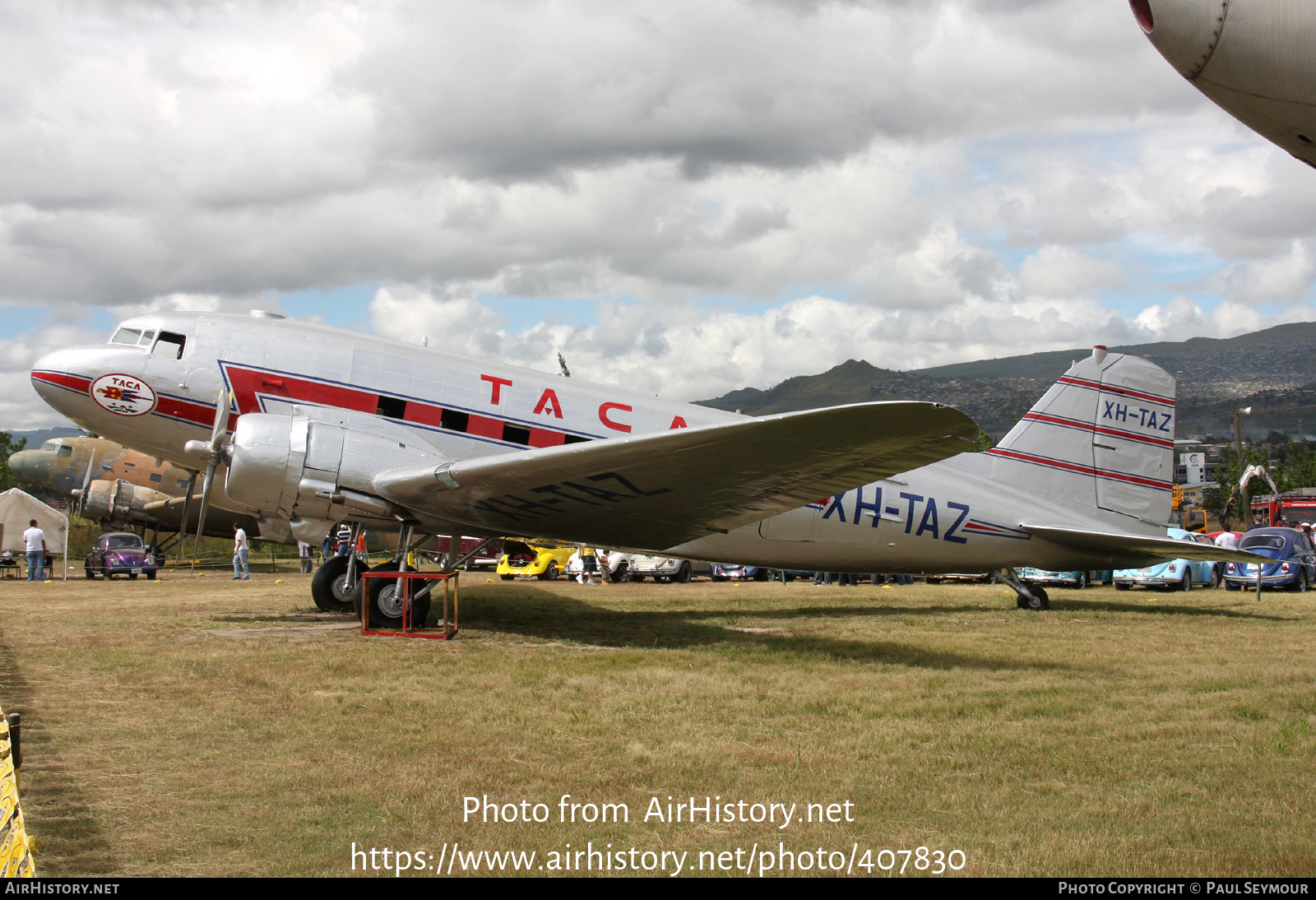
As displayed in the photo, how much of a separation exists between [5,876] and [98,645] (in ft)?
26.1

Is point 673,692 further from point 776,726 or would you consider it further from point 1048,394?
point 1048,394

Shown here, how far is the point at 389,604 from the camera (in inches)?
401

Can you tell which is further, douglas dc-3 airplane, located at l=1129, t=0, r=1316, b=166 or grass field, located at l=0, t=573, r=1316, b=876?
grass field, located at l=0, t=573, r=1316, b=876

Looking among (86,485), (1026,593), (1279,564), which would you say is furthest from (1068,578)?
(86,485)

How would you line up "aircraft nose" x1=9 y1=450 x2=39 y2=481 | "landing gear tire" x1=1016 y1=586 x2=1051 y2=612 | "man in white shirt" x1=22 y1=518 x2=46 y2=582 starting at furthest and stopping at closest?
"aircraft nose" x1=9 y1=450 x2=39 y2=481 → "man in white shirt" x1=22 y1=518 x2=46 y2=582 → "landing gear tire" x1=1016 y1=586 x2=1051 y2=612

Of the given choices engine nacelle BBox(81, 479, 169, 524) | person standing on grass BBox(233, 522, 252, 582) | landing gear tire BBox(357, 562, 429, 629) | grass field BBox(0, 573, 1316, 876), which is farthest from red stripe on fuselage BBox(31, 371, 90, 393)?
engine nacelle BBox(81, 479, 169, 524)

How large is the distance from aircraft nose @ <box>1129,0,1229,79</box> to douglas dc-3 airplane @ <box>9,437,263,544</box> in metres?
32.5

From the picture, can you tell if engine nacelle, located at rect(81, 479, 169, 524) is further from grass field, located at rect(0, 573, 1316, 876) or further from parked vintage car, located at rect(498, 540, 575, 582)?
grass field, located at rect(0, 573, 1316, 876)

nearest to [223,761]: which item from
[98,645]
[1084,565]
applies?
[98,645]

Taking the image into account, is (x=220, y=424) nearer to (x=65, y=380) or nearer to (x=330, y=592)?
(x=65, y=380)

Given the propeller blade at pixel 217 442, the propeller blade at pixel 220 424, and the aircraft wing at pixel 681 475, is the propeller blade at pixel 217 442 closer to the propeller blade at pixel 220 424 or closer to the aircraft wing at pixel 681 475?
the propeller blade at pixel 220 424

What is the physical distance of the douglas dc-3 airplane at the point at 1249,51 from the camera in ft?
8.96

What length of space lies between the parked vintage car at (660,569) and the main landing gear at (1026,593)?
12127mm

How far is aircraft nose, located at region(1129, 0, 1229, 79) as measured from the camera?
2.77 meters
